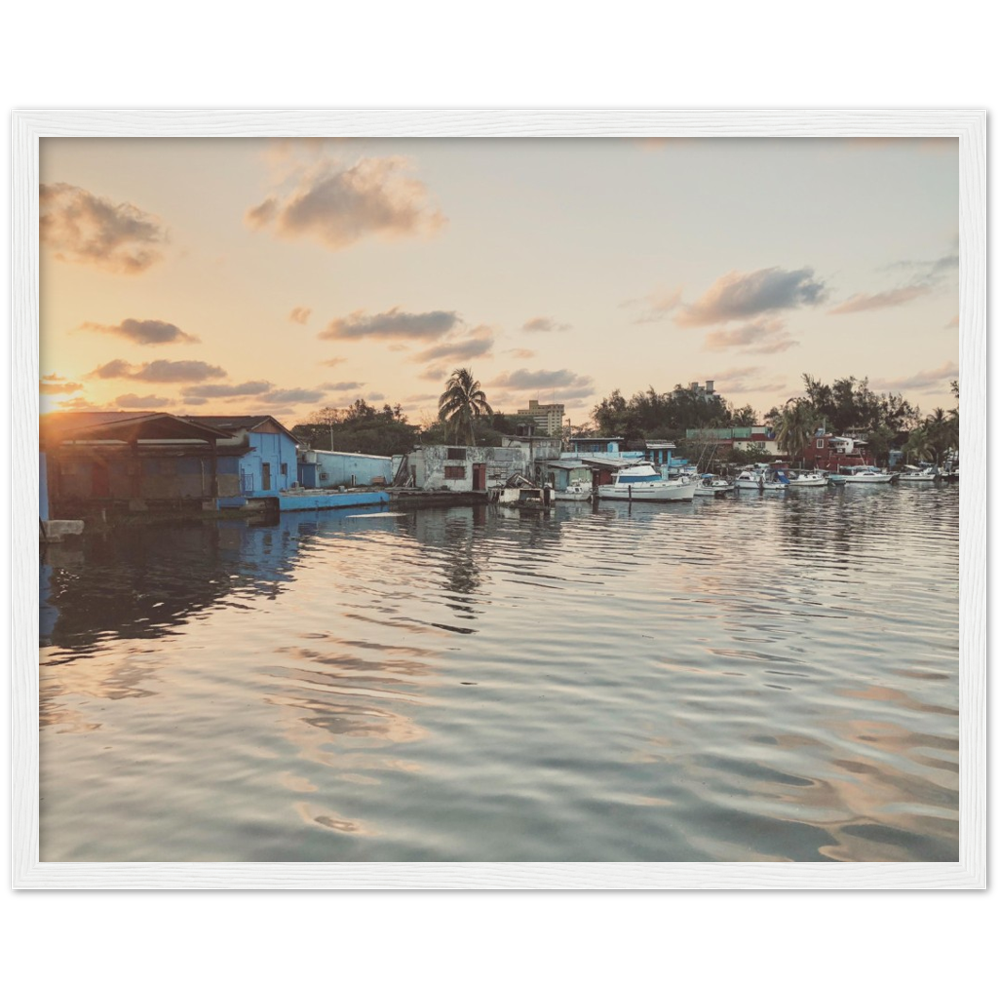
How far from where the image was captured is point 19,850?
2887mm

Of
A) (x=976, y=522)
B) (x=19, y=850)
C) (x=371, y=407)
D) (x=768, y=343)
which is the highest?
(x=768, y=343)

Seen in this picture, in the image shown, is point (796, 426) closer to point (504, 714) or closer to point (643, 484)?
point (504, 714)

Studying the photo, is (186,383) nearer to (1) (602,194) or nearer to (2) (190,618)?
(2) (190,618)

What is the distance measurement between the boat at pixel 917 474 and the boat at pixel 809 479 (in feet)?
5.60

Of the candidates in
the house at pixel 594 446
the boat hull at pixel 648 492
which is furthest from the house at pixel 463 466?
the boat hull at pixel 648 492

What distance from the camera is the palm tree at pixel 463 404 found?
562 centimetres

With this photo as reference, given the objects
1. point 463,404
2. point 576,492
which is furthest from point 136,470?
point 576,492

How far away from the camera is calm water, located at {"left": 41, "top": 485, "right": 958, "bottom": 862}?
285 centimetres

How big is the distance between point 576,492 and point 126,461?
7.32 meters

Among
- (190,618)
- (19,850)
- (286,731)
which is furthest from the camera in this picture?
(190,618)

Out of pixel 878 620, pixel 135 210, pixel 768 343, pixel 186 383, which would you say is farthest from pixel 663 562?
pixel 135 210

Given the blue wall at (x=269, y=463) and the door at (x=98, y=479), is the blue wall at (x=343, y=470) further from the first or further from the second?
the door at (x=98, y=479)

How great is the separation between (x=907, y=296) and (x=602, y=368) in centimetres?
196
